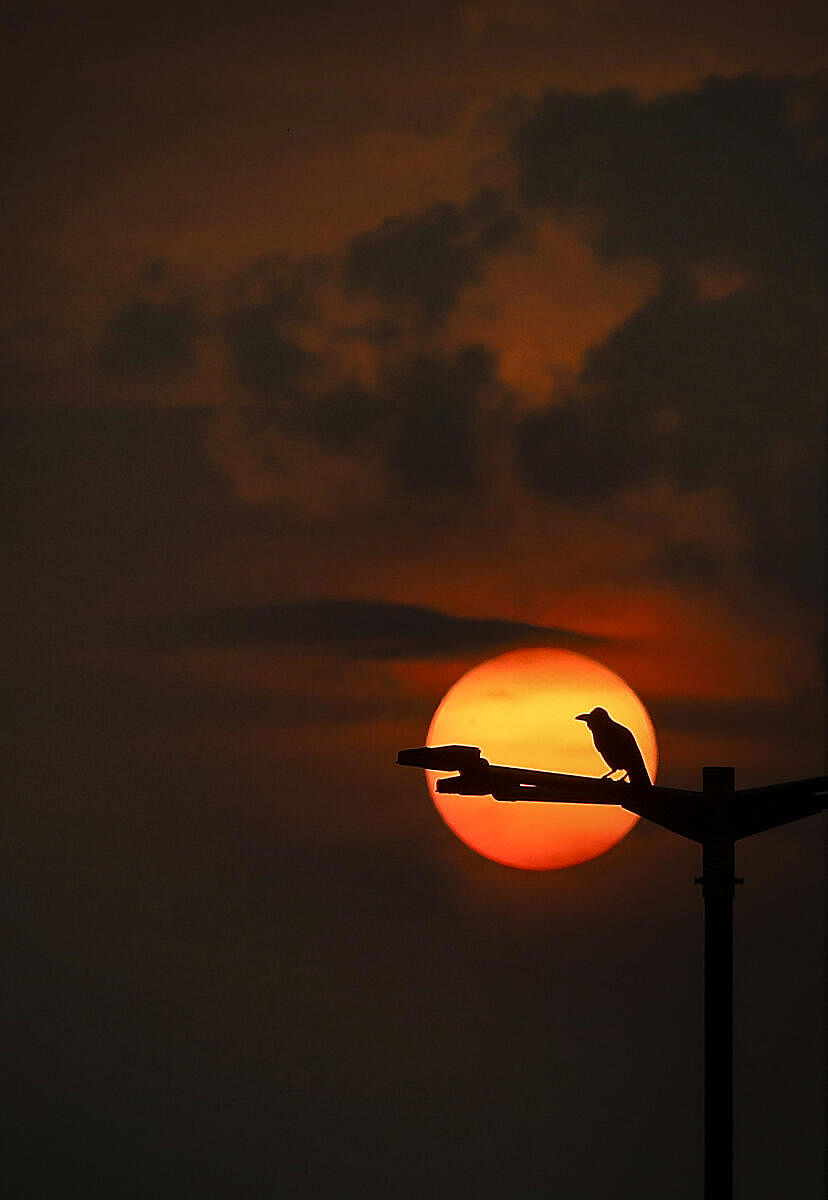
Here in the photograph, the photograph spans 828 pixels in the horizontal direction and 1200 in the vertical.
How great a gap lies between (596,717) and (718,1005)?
8.05ft

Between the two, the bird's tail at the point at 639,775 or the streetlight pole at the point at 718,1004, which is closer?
the streetlight pole at the point at 718,1004

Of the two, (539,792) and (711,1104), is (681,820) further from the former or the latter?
(711,1104)

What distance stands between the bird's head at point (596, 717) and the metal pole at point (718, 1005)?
4.93 ft

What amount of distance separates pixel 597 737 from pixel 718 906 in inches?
72.1

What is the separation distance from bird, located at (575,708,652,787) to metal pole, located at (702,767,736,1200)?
2.69 ft

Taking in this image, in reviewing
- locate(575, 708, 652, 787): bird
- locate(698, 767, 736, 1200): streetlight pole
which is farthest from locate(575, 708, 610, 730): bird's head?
locate(698, 767, 736, 1200): streetlight pole

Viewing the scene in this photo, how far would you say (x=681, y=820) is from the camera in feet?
41.6

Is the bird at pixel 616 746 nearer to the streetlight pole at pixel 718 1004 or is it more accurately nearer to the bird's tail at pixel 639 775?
the bird's tail at pixel 639 775

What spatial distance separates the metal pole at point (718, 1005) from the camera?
1229 centimetres

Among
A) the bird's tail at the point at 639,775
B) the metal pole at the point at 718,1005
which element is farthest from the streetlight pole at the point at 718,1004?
the bird's tail at the point at 639,775

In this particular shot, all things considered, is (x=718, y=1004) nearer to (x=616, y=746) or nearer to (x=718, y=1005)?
(x=718, y=1005)

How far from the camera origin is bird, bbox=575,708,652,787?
1333 centimetres

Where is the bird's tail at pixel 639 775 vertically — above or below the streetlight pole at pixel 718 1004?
above

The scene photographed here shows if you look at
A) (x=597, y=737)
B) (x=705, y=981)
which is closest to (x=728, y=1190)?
(x=705, y=981)
